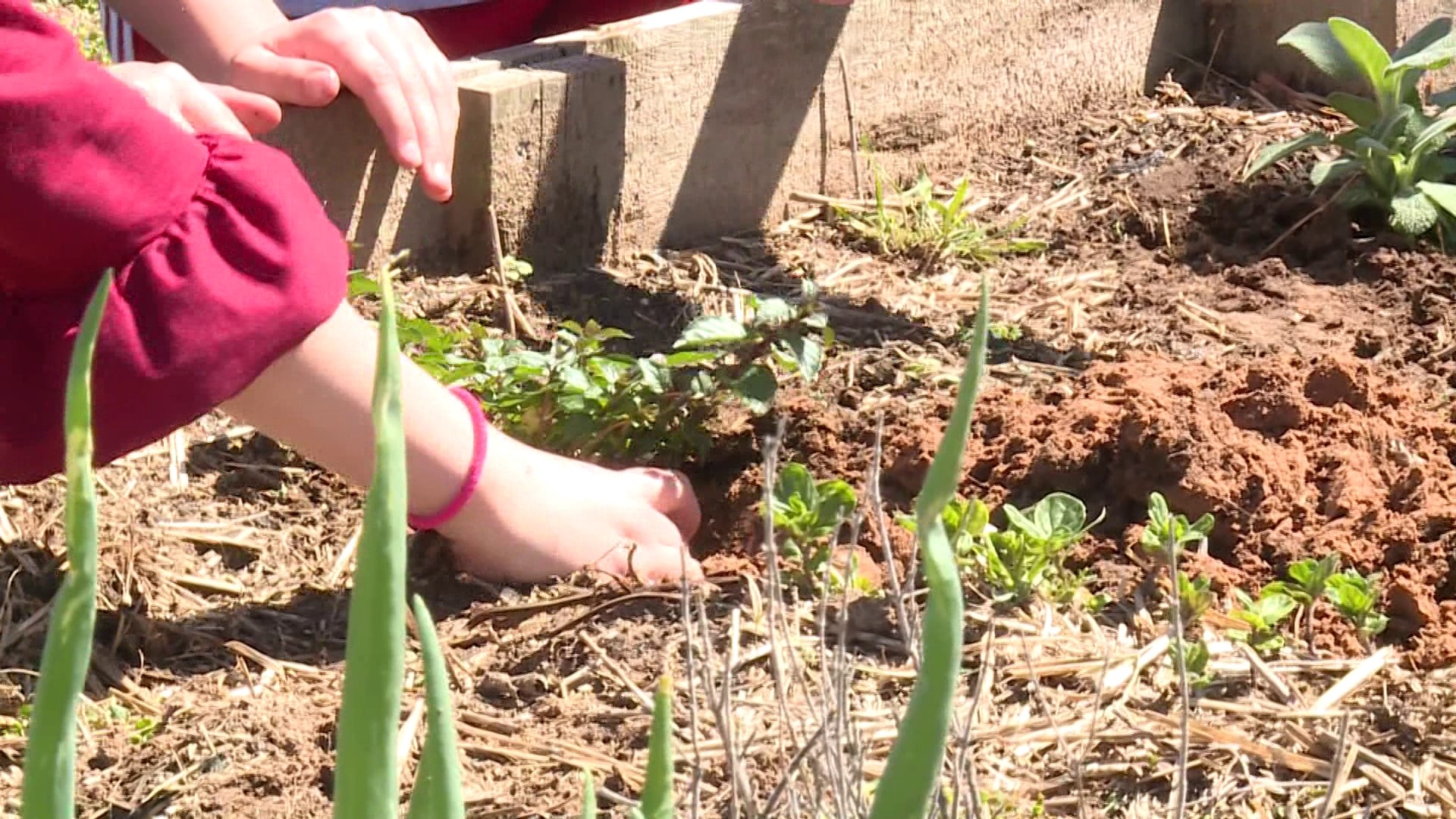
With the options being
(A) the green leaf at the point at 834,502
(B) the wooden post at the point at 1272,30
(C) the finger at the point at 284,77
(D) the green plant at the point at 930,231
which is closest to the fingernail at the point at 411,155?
(C) the finger at the point at 284,77

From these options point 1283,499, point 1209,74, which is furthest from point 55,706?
point 1209,74

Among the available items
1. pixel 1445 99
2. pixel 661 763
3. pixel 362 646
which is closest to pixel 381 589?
pixel 362 646

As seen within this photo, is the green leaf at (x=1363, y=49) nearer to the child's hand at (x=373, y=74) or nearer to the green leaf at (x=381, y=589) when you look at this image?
the child's hand at (x=373, y=74)

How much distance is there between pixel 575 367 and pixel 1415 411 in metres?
1.02

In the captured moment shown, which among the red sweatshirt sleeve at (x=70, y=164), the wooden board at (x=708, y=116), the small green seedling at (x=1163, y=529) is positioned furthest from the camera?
the wooden board at (x=708, y=116)

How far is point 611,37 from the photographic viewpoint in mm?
2512

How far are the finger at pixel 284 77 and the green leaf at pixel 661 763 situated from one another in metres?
1.40

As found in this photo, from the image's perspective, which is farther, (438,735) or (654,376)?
(654,376)

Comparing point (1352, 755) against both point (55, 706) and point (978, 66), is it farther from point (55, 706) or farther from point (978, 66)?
point (978, 66)

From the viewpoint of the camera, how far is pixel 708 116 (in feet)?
8.74

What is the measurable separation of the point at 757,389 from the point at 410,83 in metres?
0.55

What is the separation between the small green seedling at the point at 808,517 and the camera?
5.87ft

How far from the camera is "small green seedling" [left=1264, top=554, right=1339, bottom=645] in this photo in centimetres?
173

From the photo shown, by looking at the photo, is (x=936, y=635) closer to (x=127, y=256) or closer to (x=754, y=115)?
(x=127, y=256)
